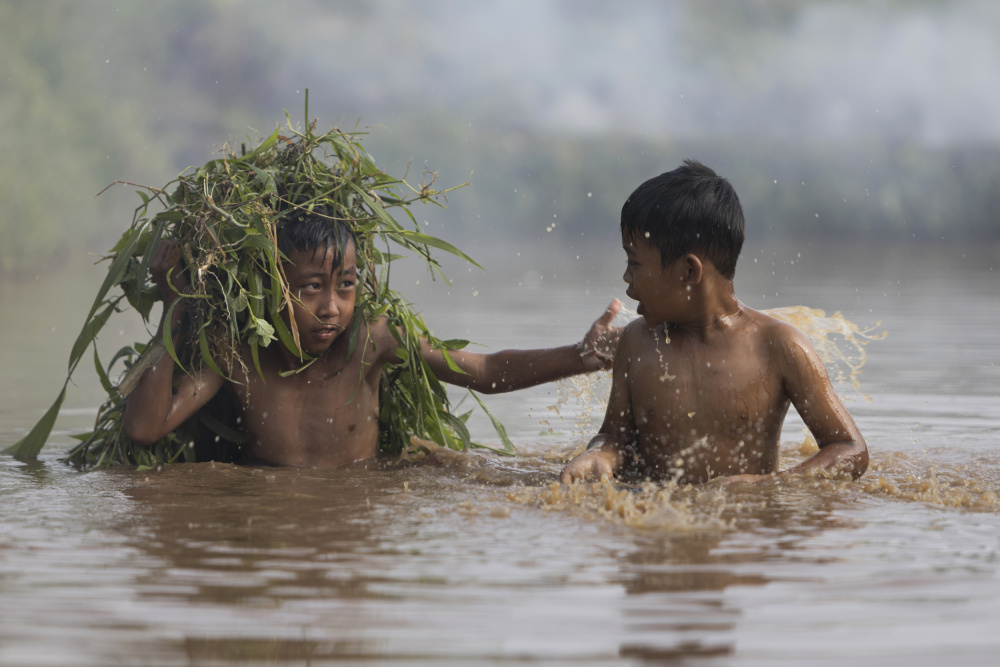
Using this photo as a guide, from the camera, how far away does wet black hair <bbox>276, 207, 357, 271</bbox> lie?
4926mm

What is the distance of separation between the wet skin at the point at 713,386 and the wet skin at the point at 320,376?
548 millimetres

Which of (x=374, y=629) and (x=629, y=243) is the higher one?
(x=629, y=243)

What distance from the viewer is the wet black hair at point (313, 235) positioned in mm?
4926

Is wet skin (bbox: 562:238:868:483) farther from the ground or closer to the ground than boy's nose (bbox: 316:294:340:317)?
closer to the ground

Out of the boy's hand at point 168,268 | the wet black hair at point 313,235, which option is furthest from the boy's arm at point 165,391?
the wet black hair at point 313,235

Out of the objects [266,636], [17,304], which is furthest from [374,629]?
[17,304]

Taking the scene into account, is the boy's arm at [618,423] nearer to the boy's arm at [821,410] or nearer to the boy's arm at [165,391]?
the boy's arm at [821,410]

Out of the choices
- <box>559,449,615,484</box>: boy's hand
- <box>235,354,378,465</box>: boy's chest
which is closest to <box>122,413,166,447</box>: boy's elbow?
<box>235,354,378,465</box>: boy's chest

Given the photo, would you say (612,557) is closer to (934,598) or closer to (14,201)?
(934,598)

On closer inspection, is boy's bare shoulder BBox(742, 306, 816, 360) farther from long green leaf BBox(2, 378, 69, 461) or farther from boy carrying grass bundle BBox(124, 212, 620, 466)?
long green leaf BBox(2, 378, 69, 461)

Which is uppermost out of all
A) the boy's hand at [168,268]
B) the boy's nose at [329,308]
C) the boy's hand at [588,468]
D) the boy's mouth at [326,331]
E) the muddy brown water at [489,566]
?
the boy's hand at [168,268]

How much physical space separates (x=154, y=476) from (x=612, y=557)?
233 centimetres

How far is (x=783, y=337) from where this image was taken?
4457mm

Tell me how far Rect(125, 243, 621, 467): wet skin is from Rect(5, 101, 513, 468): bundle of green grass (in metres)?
0.07
